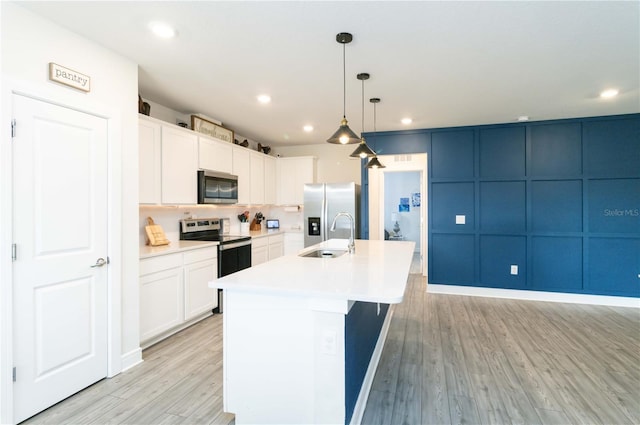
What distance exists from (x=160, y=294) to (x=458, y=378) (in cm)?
269

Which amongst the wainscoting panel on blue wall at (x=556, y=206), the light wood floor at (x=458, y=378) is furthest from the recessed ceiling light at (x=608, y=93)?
the light wood floor at (x=458, y=378)

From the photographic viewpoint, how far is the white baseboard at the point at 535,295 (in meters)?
4.30

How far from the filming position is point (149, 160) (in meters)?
3.28

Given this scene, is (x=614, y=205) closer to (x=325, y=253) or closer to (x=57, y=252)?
(x=325, y=253)

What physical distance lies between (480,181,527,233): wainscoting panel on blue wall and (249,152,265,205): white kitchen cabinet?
3.47 m

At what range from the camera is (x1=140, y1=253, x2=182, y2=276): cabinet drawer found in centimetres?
289

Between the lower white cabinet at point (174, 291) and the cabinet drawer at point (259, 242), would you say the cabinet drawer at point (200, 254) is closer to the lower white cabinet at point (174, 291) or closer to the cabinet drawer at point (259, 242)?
the lower white cabinet at point (174, 291)

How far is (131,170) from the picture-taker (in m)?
2.65

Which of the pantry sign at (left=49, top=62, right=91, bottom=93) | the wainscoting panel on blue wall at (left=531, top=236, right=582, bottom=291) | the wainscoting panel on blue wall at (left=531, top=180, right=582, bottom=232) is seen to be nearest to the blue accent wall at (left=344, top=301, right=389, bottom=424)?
the pantry sign at (left=49, top=62, right=91, bottom=93)

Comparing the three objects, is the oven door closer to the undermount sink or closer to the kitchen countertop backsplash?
the kitchen countertop backsplash

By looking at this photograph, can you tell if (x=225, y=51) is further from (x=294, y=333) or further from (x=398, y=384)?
(x=398, y=384)

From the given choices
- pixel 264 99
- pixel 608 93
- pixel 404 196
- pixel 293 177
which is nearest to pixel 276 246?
pixel 293 177

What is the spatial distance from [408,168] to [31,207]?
211 inches

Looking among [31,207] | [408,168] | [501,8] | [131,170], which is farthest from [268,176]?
[501,8]
